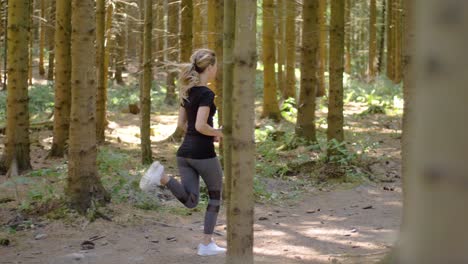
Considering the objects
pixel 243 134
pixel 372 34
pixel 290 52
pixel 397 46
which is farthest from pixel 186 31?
pixel 397 46

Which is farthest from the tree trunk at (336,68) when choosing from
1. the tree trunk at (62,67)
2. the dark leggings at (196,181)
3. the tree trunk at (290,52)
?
the tree trunk at (290,52)

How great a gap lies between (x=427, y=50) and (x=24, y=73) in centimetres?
987

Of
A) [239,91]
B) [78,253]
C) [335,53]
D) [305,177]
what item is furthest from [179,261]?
[335,53]

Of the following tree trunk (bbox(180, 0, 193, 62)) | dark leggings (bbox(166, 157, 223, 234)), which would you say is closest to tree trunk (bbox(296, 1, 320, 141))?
tree trunk (bbox(180, 0, 193, 62))

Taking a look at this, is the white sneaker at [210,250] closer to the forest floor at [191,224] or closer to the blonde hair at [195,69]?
the forest floor at [191,224]

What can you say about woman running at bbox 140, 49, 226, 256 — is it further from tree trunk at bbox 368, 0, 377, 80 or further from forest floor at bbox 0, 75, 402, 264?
tree trunk at bbox 368, 0, 377, 80

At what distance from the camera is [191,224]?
320 inches

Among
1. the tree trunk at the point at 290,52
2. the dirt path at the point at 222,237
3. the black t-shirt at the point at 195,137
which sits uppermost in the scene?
the tree trunk at the point at 290,52

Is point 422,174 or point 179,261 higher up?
point 422,174

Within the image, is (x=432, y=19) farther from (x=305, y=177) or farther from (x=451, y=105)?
(x=305, y=177)

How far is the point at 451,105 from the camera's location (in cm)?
137

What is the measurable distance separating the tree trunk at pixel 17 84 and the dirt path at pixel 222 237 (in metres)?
3.41

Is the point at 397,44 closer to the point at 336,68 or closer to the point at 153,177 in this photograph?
the point at 336,68

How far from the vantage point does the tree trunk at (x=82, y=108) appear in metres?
7.71
